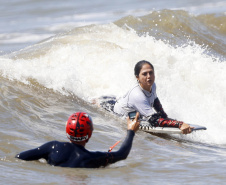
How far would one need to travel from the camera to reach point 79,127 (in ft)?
13.8

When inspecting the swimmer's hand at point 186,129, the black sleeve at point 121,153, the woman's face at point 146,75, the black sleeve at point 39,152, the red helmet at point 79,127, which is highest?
the woman's face at point 146,75

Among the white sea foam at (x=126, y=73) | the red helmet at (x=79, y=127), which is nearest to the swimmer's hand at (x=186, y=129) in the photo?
the white sea foam at (x=126, y=73)

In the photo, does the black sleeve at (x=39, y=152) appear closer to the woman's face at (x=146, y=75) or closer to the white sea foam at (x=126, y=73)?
the woman's face at (x=146, y=75)

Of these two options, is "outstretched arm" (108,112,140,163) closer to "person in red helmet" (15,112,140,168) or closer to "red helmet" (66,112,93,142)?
"person in red helmet" (15,112,140,168)

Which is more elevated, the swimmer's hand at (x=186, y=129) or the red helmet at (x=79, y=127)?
the swimmer's hand at (x=186, y=129)

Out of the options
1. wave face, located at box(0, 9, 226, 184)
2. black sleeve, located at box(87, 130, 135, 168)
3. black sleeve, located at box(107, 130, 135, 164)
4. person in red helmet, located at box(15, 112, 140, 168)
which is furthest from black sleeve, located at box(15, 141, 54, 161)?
black sleeve, located at box(107, 130, 135, 164)

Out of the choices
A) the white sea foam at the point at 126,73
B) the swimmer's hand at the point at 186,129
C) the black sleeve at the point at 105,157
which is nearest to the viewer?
the black sleeve at the point at 105,157

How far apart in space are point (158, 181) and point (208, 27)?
1329 cm

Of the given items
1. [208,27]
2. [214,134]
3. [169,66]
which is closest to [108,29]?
[169,66]

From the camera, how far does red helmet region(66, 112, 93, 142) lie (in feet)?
13.8

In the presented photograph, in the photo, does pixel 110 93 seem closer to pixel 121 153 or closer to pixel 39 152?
pixel 121 153

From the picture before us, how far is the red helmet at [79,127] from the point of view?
13.8 feet

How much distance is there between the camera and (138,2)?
2644 centimetres

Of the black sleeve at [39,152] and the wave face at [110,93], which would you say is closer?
the black sleeve at [39,152]
